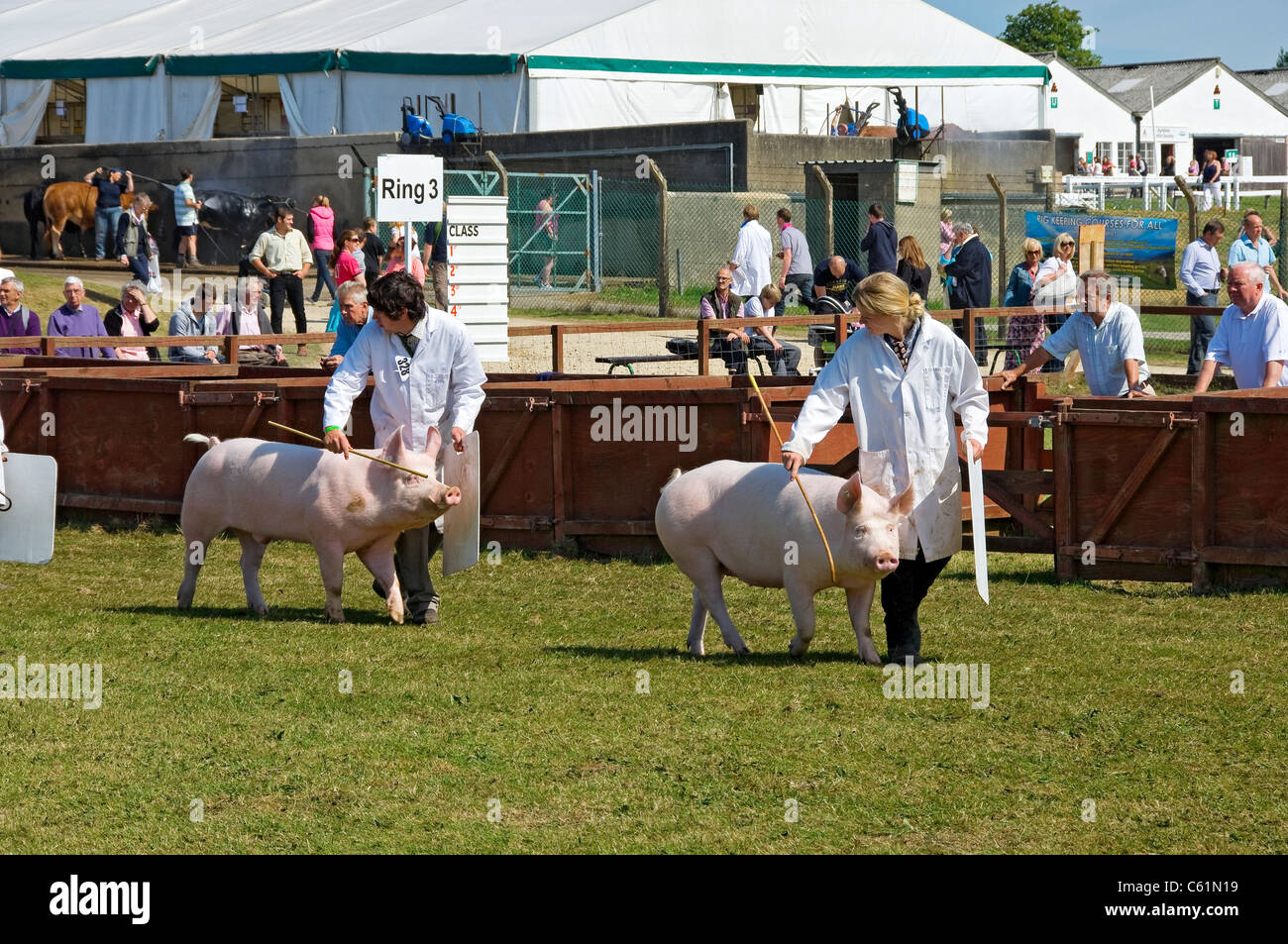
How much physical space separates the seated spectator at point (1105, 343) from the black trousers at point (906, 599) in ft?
12.7

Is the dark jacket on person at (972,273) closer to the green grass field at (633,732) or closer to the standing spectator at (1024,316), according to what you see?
the standing spectator at (1024,316)

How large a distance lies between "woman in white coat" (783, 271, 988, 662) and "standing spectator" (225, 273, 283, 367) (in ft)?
32.5

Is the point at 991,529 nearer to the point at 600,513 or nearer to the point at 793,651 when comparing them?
the point at 600,513

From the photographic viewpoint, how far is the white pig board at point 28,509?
10.2 m

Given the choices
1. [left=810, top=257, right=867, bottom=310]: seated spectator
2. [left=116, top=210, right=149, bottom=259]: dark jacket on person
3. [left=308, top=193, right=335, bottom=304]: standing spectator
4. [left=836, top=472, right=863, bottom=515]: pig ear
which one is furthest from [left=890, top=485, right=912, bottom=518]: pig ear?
[left=116, top=210, right=149, bottom=259]: dark jacket on person

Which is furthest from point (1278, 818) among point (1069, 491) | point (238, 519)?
point (238, 519)

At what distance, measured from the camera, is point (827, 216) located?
30.2m

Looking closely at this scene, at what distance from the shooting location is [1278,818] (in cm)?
610

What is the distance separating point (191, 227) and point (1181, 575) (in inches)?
1098

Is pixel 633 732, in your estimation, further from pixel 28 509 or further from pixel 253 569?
pixel 28 509

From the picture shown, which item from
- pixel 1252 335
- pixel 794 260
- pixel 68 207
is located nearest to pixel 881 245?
pixel 794 260

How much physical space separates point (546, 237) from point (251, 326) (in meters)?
14.7

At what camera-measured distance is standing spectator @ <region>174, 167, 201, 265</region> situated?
34.4m

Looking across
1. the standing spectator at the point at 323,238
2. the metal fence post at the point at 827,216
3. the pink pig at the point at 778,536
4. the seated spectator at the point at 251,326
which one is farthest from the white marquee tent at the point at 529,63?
the pink pig at the point at 778,536
